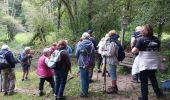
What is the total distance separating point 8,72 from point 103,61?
3695 millimetres

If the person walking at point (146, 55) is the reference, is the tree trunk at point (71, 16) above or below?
above

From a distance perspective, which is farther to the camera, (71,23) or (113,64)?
(71,23)

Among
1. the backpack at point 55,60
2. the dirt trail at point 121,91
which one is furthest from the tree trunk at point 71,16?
the backpack at point 55,60

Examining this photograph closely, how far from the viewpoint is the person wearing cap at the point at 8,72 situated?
12.3 meters

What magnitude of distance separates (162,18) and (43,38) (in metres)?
26.8

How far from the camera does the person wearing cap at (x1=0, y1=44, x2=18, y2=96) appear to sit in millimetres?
12273

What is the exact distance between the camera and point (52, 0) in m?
29.6

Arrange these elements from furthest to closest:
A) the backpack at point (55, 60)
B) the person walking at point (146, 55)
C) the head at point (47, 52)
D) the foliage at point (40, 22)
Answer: the foliage at point (40, 22), the head at point (47, 52), the backpack at point (55, 60), the person walking at point (146, 55)

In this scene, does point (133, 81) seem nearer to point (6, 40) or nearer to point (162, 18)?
point (162, 18)

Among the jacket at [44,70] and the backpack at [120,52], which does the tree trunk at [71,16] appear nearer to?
the jacket at [44,70]

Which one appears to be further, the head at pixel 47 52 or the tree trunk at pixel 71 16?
the tree trunk at pixel 71 16

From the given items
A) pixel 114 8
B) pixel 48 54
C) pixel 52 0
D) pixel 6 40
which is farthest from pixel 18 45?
pixel 48 54

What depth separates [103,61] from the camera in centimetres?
1078

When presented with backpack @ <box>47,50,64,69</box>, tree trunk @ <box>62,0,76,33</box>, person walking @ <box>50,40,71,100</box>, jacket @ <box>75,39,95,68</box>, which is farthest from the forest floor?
tree trunk @ <box>62,0,76,33</box>
